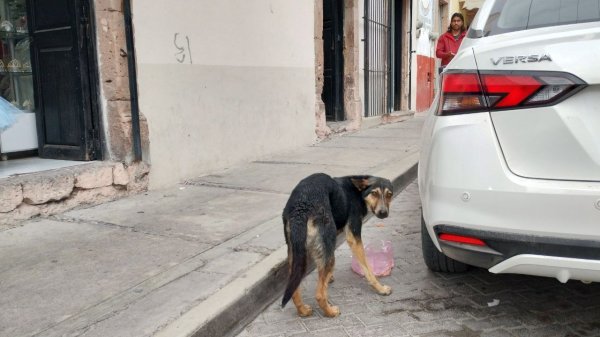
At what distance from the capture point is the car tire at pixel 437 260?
3.00m

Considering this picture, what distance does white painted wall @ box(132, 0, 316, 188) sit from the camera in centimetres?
504

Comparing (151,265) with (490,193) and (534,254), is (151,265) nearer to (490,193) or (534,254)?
(490,193)

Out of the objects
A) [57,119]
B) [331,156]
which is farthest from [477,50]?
[331,156]

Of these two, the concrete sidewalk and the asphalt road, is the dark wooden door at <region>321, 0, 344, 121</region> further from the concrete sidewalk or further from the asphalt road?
the asphalt road

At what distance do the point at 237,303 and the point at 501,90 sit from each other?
1642 mm

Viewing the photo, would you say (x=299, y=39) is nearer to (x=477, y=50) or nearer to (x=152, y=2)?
(x=152, y=2)

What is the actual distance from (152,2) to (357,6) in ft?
18.7

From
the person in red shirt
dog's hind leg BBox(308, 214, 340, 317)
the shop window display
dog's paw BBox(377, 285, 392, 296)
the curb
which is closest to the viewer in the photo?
the curb

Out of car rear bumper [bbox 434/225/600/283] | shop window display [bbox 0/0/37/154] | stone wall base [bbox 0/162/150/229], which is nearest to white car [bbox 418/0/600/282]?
car rear bumper [bbox 434/225/600/283]

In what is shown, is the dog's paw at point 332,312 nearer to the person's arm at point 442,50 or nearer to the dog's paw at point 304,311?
the dog's paw at point 304,311

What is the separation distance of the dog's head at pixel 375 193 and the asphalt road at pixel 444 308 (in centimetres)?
52

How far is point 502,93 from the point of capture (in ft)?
6.76

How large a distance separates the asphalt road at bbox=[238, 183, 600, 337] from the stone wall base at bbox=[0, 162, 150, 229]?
2304mm

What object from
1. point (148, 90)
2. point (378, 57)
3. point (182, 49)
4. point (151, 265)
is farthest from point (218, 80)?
point (378, 57)
